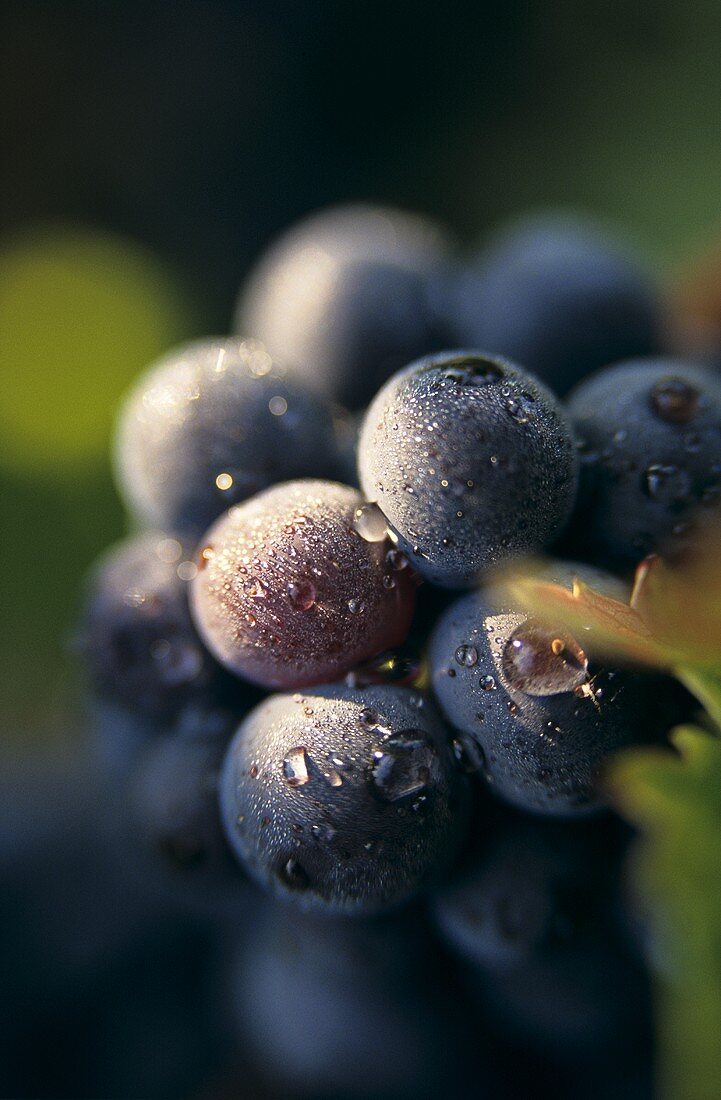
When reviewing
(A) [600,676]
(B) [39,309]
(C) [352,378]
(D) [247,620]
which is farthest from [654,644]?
(B) [39,309]

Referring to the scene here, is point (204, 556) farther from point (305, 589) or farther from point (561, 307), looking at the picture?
point (561, 307)

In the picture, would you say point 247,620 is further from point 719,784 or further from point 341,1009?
point 341,1009

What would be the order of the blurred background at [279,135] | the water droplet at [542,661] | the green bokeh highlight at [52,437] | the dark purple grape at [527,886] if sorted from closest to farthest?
the water droplet at [542,661], the dark purple grape at [527,886], the green bokeh highlight at [52,437], the blurred background at [279,135]

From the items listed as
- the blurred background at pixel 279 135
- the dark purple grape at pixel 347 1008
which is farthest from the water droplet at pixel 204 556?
the blurred background at pixel 279 135

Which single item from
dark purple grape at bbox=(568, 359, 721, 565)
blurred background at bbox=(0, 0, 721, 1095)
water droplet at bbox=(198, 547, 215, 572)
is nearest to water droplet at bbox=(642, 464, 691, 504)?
dark purple grape at bbox=(568, 359, 721, 565)

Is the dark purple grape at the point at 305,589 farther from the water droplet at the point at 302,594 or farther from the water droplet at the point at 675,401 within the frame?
the water droplet at the point at 675,401

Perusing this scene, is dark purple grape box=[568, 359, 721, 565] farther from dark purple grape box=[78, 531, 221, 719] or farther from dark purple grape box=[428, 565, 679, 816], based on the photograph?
dark purple grape box=[78, 531, 221, 719]
